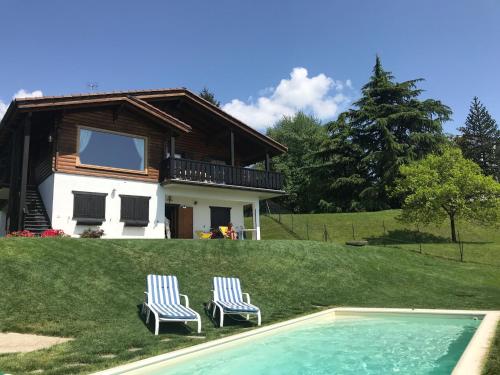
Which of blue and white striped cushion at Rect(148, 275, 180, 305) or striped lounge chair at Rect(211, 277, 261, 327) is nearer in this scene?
blue and white striped cushion at Rect(148, 275, 180, 305)

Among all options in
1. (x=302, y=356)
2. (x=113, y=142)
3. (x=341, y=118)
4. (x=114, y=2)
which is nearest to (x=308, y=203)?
(x=341, y=118)

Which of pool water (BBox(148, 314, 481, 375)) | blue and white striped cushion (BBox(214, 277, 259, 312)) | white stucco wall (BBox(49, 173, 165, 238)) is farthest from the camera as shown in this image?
white stucco wall (BBox(49, 173, 165, 238))

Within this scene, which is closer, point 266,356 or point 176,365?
point 176,365

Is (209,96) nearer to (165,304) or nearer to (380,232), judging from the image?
(380,232)

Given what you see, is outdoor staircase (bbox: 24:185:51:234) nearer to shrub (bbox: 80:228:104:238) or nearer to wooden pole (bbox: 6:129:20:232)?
wooden pole (bbox: 6:129:20:232)

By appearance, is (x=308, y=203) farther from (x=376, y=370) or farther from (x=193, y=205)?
(x=376, y=370)

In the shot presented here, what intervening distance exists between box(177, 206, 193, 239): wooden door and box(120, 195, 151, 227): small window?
→ 2.46 metres

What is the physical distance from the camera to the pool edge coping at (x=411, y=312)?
6.17 m

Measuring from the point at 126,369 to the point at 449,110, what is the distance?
151ft

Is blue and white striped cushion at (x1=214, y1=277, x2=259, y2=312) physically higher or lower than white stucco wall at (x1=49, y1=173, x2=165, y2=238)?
lower

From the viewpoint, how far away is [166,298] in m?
10.4

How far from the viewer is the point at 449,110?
45188mm

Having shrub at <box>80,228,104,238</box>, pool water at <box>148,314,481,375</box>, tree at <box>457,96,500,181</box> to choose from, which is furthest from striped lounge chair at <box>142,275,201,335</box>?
tree at <box>457,96,500,181</box>

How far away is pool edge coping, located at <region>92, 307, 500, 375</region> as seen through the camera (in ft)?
20.2
